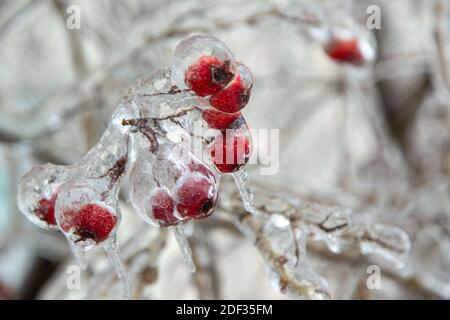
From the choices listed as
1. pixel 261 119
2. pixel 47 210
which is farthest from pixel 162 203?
pixel 261 119

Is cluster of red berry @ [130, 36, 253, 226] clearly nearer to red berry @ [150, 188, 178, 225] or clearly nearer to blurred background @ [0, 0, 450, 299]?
red berry @ [150, 188, 178, 225]

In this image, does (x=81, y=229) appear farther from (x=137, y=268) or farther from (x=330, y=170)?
(x=330, y=170)

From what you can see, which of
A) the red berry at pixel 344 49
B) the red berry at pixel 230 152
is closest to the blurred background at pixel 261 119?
the red berry at pixel 344 49

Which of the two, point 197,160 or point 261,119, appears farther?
point 261,119

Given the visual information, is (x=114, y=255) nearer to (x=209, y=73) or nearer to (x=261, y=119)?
(x=209, y=73)

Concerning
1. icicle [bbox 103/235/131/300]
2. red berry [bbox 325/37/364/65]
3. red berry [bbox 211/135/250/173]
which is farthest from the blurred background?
red berry [bbox 211/135/250/173]

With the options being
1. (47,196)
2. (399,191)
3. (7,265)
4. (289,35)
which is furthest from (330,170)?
(47,196)
